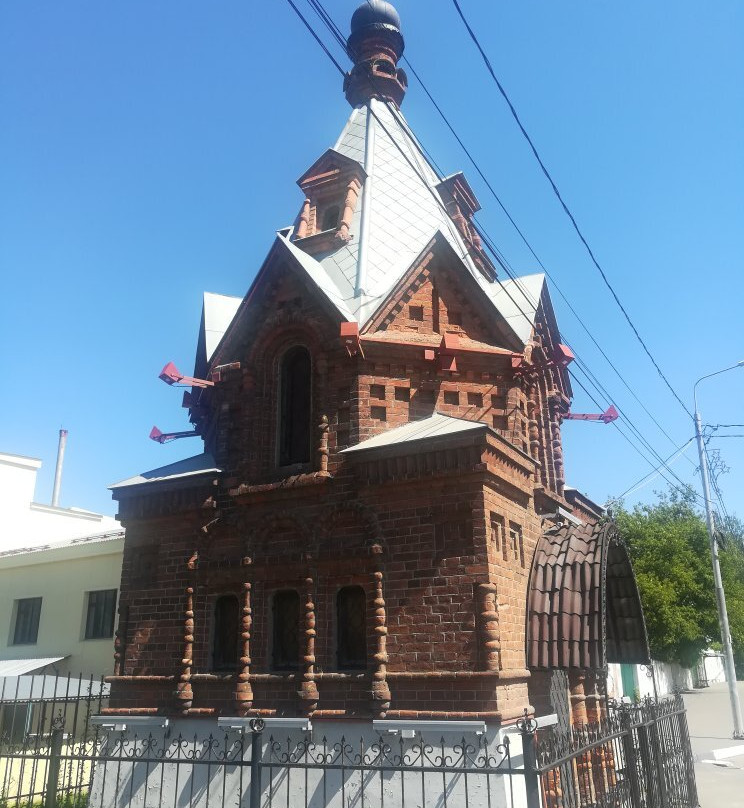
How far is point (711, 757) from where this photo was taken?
597 inches

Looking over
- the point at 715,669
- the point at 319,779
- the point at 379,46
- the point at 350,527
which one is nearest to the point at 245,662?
Result: the point at 319,779

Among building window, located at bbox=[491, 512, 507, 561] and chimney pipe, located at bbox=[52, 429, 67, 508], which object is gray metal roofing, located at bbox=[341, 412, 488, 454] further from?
chimney pipe, located at bbox=[52, 429, 67, 508]

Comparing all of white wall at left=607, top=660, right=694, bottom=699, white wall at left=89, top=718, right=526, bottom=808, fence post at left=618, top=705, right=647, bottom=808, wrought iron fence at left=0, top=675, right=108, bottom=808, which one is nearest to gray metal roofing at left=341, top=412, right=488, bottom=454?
white wall at left=89, top=718, right=526, bottom=808

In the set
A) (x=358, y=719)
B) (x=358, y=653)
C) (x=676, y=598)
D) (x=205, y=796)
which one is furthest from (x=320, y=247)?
(x=676, y=598)

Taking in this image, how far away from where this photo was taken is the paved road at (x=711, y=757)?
11.3 meters

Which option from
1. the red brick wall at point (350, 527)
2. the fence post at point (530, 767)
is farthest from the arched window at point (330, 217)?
the fence post at point (530, 767)

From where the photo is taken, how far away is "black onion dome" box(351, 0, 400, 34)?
19.2 meters

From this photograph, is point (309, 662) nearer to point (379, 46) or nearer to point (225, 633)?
point (225, 633)

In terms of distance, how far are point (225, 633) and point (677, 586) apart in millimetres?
25879

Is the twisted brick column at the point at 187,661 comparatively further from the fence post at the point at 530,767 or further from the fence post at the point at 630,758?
the fence post at the point at 530,767

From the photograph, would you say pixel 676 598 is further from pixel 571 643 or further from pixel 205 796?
pixel 205 796

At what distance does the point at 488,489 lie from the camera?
9906mm

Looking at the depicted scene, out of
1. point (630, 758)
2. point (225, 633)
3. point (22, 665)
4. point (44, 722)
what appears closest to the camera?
point (630, 758)

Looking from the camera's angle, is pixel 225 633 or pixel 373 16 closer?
pixel 225 633
